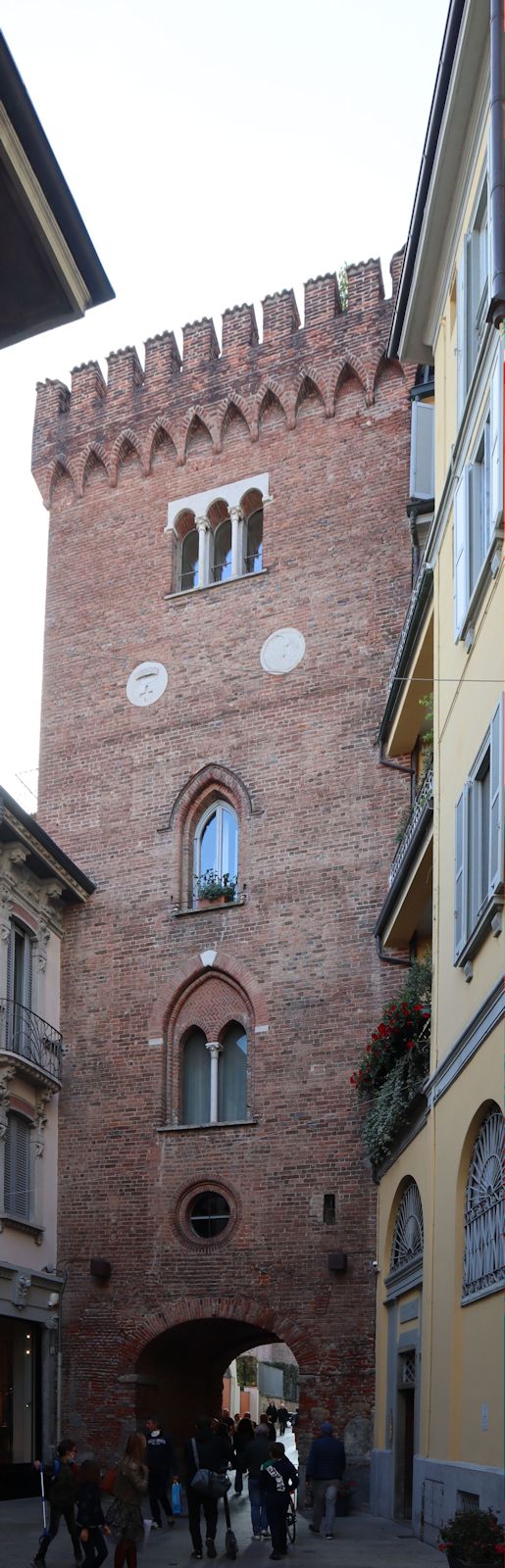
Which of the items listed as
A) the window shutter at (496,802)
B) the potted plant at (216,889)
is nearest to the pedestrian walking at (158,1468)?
the potted plant at (216,889)

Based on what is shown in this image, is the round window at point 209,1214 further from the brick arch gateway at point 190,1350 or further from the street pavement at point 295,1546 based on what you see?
the street pavement at point 295,1546

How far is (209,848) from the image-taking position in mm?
25438

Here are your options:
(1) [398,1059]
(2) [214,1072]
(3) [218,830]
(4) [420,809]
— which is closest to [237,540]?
(3) [218,830]

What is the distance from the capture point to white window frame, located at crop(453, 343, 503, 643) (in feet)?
41.0

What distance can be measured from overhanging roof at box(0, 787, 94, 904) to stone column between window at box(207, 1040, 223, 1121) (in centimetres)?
313

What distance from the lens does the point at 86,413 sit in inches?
1141

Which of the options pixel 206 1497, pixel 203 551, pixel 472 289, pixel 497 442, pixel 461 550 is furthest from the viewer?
pixel 203 551

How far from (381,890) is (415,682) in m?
4.96

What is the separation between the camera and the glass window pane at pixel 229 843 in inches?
987

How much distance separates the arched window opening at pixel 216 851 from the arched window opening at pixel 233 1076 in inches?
82.0

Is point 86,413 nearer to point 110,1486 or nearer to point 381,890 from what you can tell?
point 381,890

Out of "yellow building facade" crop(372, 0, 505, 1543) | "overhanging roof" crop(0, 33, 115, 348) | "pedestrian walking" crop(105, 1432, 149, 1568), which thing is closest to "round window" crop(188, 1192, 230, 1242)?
"yellow building facade" crop(372, 0, 505, 1543)

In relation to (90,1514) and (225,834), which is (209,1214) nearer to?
(225,834)

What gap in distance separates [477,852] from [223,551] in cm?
1470
